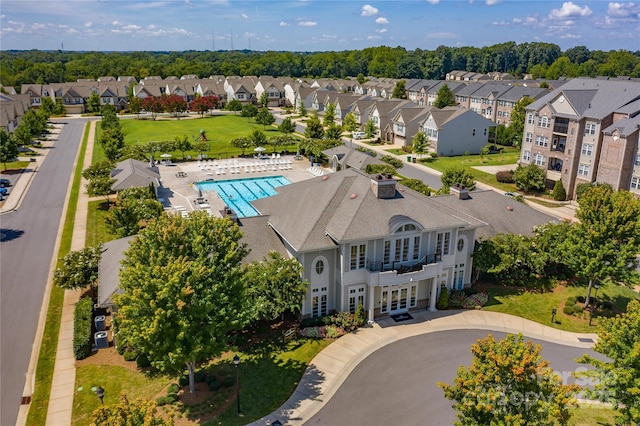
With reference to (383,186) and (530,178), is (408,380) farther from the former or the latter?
(530,178)

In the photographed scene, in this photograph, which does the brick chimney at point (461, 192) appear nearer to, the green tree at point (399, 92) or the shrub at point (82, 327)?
the shrub at point (82, 327)

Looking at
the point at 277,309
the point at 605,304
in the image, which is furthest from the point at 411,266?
the point at 605,304

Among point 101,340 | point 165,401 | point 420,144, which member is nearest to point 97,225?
point 101,340

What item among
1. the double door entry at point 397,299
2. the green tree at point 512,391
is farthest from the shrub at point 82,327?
the green tree at point 512,391

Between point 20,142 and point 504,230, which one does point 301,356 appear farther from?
point 20,142

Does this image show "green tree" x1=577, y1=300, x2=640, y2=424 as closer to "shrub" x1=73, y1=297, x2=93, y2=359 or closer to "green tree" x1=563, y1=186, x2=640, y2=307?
"green tree" x1=563, y1=186, x2=640, y2=307

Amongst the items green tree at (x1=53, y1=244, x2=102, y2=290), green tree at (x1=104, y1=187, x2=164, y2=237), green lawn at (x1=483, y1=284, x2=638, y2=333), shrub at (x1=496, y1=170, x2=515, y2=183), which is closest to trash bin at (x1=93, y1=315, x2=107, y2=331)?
green tree at (x1=53, y1=244, x2=102, y2=290)

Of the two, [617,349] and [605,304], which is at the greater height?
[617,349]
